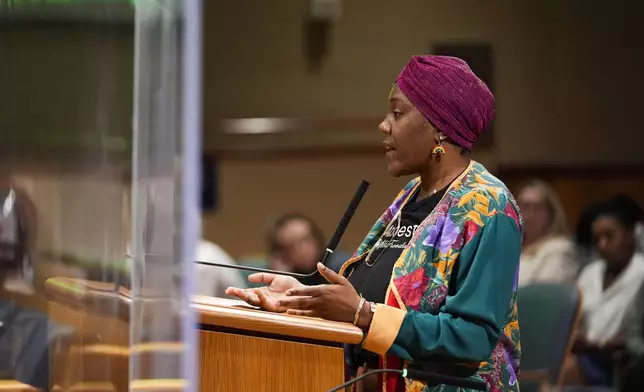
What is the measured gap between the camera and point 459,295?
5.72 ft

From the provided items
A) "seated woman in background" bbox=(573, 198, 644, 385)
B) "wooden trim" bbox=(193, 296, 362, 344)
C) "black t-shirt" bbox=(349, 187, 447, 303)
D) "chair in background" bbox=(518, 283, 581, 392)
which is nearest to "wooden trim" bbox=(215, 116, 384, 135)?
"seated woman in background" bbox=(573, 198, 644, 385)

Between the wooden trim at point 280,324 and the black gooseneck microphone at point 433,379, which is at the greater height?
the wooden trim at point 280,324

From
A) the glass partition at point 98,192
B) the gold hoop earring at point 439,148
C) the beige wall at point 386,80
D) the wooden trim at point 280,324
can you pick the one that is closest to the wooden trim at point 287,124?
the beige wall at point 386,80

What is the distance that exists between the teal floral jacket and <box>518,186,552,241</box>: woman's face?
3.31 m

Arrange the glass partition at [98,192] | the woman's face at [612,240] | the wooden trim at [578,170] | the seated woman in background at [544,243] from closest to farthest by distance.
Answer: the glass partition at [98,192]
the woman's face at [612,240]
the seated woman in background at [544,243]
the wooden trim at [578,170]

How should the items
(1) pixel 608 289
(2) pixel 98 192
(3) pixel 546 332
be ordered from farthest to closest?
(1) pixel 608 289 → (3) pixel 546 332 → (2) pixel 98 192

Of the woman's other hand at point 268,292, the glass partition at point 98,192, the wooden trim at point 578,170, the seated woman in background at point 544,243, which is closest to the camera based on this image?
the glass partition at point 98,192

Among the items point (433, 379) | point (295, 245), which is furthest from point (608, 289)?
point (433, 379)

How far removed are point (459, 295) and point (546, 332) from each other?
2326 millimetres

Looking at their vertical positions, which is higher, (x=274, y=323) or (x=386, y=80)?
(x=386, y=80)

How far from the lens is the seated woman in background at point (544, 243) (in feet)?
16.5

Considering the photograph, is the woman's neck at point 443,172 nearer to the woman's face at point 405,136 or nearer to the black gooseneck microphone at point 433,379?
the woman's face at point 405,136

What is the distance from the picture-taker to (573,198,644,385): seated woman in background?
4.67 metres

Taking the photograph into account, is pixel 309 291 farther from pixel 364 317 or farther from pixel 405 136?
pixel 405 136
